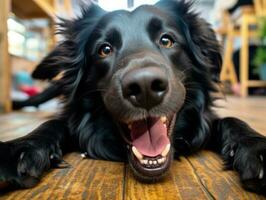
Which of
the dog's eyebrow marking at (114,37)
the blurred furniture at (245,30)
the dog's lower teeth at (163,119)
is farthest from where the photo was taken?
the blurred furniture at (245,30)

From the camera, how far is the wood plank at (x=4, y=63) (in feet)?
9.46

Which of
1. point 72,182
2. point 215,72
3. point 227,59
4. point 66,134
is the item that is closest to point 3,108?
point 66,134

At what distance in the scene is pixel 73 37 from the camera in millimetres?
1636

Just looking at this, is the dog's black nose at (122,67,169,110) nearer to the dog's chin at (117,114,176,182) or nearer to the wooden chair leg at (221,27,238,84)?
the dog's chin at (117,114,176,182)

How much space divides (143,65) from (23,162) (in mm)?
434

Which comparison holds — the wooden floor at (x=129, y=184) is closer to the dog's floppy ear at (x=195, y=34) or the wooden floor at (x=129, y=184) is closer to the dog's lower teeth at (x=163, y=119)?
the dog's lower teeth at (x=163, y=119)

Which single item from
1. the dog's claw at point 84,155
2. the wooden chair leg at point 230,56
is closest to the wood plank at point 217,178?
the dog's claw at point 84,155

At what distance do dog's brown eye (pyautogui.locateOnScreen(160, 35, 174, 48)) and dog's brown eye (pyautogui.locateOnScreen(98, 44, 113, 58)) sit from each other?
0.20 metres

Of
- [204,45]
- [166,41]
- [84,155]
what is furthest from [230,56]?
[84,155]

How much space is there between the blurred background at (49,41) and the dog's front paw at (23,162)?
195 centimetres

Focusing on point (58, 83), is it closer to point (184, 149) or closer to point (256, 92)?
point (184, 149)

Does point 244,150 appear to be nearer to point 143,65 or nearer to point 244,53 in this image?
point 143,65

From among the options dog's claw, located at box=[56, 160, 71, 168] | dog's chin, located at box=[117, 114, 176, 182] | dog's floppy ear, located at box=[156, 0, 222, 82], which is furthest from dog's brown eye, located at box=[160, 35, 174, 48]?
dog's claw, located at box=[56, 160, 71, 168]

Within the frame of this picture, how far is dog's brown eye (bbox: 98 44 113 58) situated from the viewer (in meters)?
1.39
